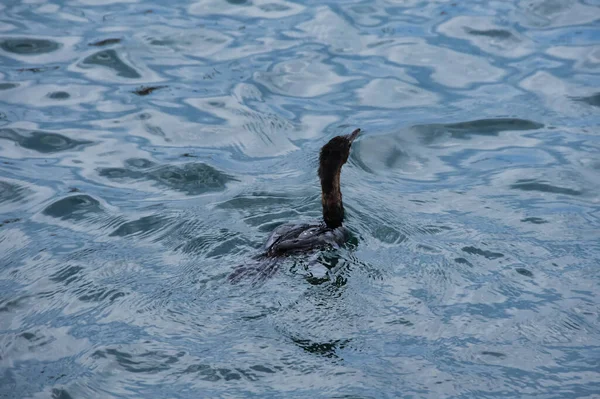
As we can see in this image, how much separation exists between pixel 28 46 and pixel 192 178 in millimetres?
4451

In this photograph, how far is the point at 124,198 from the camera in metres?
7.46

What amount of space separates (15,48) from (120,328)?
22.3 ft

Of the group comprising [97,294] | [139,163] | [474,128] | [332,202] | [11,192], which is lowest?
[474,128]

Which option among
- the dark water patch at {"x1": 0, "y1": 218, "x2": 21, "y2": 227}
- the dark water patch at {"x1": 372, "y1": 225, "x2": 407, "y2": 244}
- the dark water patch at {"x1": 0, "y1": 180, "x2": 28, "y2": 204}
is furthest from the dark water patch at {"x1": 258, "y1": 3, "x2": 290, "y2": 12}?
the dark water patch at {"x1": 372, "y1": 225, "x2": 407, "y2": 244}

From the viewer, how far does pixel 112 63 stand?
1049 centimetres

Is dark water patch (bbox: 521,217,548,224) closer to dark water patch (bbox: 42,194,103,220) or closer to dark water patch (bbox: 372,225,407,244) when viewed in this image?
dark water patch (bbox: 372,225,407,244)

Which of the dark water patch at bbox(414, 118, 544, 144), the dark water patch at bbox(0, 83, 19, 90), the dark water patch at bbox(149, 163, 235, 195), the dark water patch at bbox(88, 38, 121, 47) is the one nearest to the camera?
the dark water patch at bbox(149, 163, 235, 195)

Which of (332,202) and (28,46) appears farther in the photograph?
(28,46)

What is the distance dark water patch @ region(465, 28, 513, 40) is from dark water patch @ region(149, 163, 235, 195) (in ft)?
16.8

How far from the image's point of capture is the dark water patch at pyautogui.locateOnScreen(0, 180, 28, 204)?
747cm

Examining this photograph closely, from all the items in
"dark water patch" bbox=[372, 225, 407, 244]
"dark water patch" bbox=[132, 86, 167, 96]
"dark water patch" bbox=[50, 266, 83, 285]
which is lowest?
"dark water patch" bbox=[132, 86, 167, 96]

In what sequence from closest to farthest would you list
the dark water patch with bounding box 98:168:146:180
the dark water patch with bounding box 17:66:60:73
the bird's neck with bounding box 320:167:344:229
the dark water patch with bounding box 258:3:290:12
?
the bird's neck with bounding box 320:167:344:229, the dark water patch with bounding box 98:168:146:180, the dark water patch with bounding box 17:66:60:73, the dark water patch with bounding box 258:3:290:12

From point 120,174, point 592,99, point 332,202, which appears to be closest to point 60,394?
point 332,202

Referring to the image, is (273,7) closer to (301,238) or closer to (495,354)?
(301,238)
